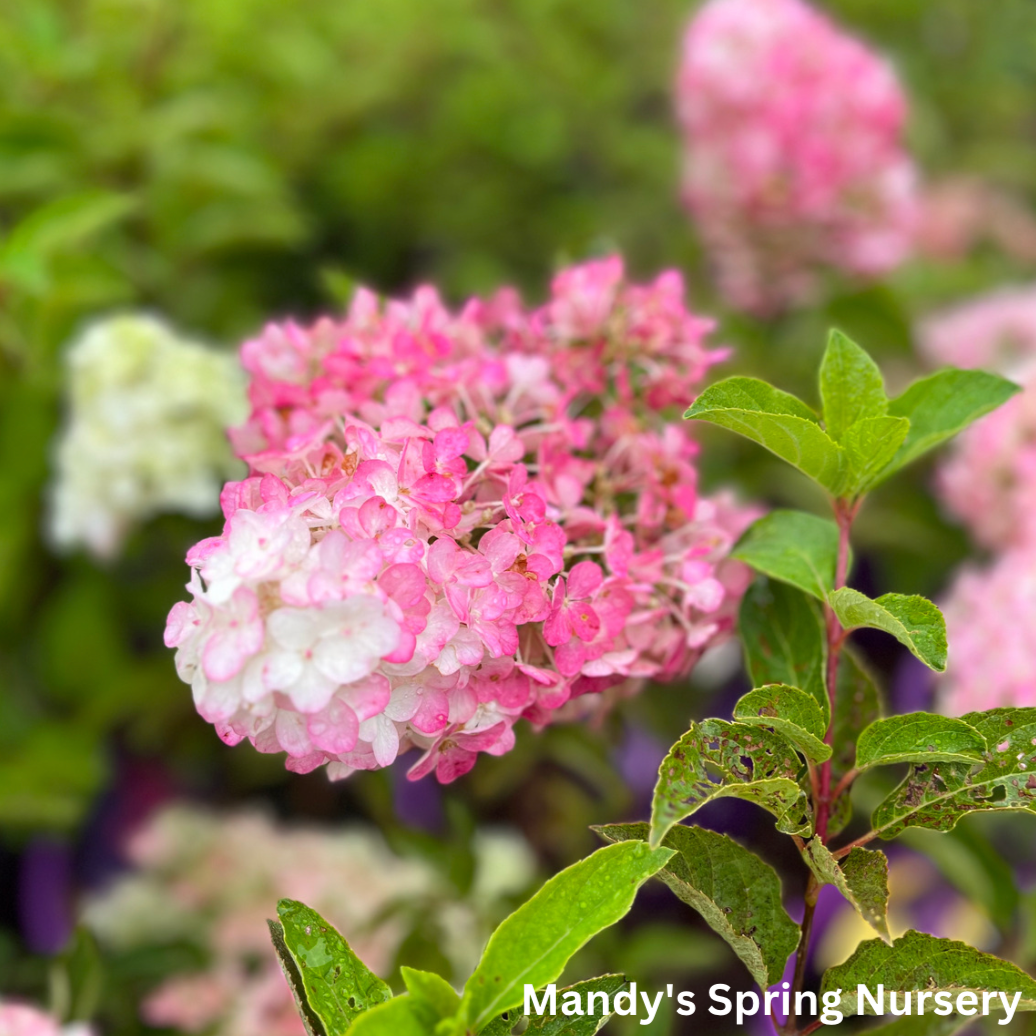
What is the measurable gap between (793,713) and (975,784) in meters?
0.07

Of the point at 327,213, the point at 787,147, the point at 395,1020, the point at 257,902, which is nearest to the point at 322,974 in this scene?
the point at 395,1020

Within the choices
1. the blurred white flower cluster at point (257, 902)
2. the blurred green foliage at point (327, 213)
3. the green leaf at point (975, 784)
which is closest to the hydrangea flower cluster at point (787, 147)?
the blurred green foliage at point (327, 213)

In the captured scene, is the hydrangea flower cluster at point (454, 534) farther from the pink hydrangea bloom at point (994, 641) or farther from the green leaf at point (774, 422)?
the pink hydrangea bloom at point (994, 641)

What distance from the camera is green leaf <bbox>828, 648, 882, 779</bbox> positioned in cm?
47

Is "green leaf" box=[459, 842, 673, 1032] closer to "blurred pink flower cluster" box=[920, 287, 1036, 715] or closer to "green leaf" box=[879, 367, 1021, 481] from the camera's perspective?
"green leaf" box=[879, 367, 1021, 481]

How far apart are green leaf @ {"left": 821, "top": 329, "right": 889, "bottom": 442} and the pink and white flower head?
1.29ft

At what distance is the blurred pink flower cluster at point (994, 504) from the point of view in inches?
26.6

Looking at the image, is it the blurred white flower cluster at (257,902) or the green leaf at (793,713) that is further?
the blurred white flower cluster at (257,902)

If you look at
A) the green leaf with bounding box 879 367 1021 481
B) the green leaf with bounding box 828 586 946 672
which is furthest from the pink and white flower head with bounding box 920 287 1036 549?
the green leaf with bounding box 828 586 946 672

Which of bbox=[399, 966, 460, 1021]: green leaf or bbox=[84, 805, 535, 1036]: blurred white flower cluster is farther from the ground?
bbox=[84, 805, 535, 1036]: blurred white flower cluster

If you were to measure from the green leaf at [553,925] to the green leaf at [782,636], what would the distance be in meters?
0.14

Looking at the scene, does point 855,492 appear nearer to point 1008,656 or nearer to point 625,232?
point 1008,656

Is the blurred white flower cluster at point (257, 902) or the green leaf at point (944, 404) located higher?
the green leaf at point (944, 404)

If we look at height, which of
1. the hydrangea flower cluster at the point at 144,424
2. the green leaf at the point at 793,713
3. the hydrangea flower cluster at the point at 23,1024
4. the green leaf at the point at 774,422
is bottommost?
the hydrangea flower cluster at the point at 23,1024
